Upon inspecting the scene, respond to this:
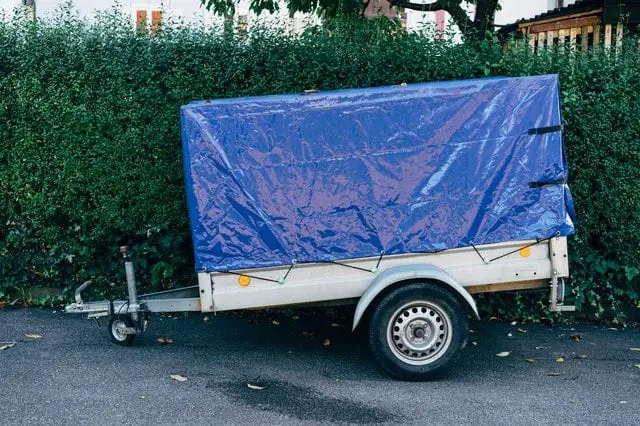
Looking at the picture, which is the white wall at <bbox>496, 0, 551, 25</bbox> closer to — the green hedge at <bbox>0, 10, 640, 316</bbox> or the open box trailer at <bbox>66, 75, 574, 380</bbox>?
the green hedge at <bbox>0, 10, 640, 316</bbox>

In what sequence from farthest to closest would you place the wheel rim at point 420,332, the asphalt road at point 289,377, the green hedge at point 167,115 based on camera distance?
the green hedge at point 167,115
the wheel rim at point 420,332
the asphalt road at point 289,377

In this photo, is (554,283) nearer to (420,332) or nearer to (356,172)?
(420,332)

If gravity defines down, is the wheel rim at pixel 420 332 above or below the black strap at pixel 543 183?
below

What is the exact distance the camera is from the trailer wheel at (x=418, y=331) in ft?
21.3

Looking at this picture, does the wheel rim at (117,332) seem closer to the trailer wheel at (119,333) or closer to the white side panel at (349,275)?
the trailer wheel at (119,333)

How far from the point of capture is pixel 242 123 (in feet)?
21.5

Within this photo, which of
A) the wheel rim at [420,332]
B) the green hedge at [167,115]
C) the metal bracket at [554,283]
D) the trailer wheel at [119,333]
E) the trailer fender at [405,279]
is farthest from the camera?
the green hedge at [167,115]

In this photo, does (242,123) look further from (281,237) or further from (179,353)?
(179,353)

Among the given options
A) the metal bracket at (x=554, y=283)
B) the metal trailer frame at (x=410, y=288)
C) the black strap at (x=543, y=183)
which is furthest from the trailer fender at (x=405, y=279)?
the black strap at (x=543, y=183)

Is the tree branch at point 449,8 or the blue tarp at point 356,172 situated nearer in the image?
the blue tarp at point 356,172

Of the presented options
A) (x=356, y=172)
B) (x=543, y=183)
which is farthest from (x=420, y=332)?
(x=543, y=183)

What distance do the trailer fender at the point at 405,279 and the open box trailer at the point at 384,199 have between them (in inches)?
1.4

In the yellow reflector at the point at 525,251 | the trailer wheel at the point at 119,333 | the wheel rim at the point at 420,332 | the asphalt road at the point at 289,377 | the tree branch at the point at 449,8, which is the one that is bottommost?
the asphalt road at the point at 289,377

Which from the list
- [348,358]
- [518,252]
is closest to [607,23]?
[518,252]
